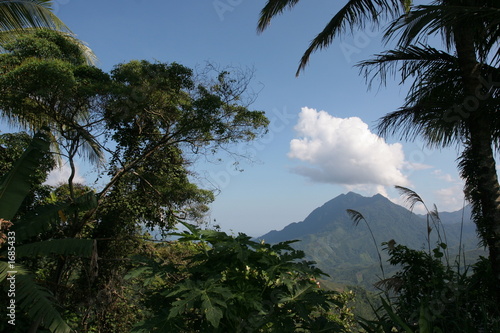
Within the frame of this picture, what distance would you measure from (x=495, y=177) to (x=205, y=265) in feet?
14.0

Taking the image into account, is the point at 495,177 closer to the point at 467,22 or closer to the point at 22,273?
the point at 467,22

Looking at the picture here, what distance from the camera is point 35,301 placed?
372 centimetres

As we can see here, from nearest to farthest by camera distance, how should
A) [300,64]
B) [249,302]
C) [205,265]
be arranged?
[249,302], [205,265], [300,64]

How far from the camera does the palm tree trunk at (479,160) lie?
13.9 ft

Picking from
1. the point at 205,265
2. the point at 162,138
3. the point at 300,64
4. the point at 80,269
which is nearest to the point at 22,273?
the point at 205,265

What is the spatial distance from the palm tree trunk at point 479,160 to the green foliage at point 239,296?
302 cm

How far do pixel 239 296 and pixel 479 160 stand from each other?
409cm

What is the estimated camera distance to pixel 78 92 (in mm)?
7266

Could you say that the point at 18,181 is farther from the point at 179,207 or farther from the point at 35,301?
the point at 179,207

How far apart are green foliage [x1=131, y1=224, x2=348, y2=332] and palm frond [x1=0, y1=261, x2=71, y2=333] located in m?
1.76

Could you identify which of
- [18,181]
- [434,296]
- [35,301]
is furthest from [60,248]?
[434,296]

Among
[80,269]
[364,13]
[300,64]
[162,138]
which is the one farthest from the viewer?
[162,138]

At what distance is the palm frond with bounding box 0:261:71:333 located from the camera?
12.1 ft

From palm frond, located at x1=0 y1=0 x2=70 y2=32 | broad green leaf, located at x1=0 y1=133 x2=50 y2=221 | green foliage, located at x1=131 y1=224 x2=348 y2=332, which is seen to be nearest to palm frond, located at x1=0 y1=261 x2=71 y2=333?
broad green leaf, located at x1=0 y1=133 x2=50 y2=221
